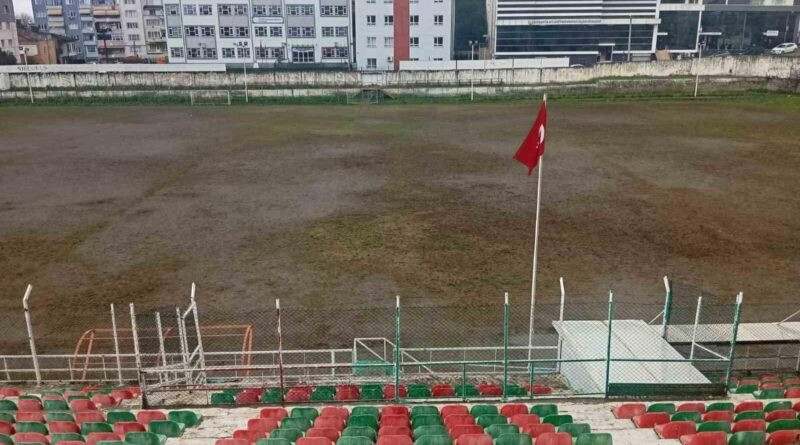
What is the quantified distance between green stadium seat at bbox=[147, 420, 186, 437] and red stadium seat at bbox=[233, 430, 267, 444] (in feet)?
2.91

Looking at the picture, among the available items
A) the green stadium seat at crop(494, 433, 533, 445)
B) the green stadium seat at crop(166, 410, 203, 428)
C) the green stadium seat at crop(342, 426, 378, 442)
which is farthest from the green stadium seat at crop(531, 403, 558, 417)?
the green stadium seat at crop(166, 410, 203, 428)

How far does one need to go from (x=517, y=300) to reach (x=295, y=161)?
2162cm

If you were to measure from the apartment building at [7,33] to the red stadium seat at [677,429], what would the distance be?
332 ft

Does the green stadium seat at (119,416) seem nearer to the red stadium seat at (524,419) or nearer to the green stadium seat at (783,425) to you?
the red stadium seat at (524,419)

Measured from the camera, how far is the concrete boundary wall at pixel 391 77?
2608 inches

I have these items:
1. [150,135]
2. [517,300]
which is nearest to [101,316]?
[517,300]

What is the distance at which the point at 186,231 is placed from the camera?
78.4 feet

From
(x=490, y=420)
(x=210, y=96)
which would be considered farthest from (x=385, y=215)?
(x=210, y=96)

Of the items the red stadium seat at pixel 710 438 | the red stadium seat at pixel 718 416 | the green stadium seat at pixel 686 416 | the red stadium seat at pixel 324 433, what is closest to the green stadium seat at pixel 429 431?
the red stadium seat at pixel 324 433

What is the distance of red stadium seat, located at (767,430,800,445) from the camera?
8.62 meters

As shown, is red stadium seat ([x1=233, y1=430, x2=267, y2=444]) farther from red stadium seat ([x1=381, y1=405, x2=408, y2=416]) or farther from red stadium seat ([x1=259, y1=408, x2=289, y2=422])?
red stadium seat ([x1=381, y1=405, x2=408, y2=416])

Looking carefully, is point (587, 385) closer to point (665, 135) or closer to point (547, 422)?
point (547, 422)

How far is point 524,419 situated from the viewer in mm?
9758

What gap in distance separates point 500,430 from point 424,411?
161 centimetres
